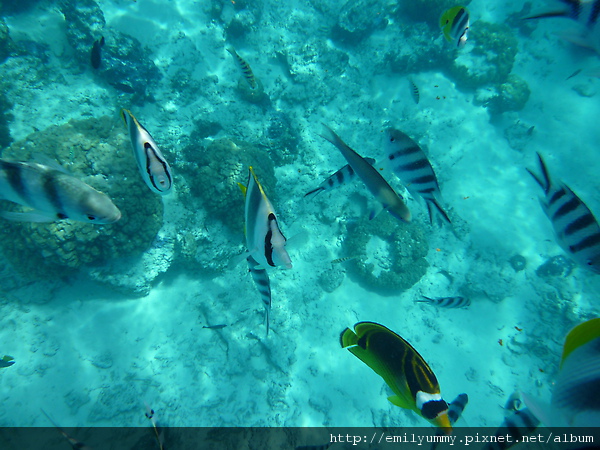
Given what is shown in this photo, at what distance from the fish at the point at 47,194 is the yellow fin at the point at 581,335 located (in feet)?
10.5

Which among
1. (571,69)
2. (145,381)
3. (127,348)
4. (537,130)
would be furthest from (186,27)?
(571,69)

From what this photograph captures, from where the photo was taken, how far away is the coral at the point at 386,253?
757cm

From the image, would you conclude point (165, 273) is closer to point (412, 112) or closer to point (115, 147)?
point (115, 147)

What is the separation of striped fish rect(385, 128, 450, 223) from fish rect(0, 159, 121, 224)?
2.56m

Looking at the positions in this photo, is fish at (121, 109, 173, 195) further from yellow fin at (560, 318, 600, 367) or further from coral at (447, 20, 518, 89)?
coral at (447, 20, 518, 89)

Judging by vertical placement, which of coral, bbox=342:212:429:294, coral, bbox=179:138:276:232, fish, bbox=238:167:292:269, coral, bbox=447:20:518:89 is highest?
coral, bbox=447:20:518:89

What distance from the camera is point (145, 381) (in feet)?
18.2

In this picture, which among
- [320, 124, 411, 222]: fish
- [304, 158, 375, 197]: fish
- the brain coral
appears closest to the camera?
[320, 124, 411, 222]: fish

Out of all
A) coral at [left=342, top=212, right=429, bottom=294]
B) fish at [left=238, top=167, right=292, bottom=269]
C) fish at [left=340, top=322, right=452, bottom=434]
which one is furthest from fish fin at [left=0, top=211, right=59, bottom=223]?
coral at [left=342, top=212, right=429, bottom=294]

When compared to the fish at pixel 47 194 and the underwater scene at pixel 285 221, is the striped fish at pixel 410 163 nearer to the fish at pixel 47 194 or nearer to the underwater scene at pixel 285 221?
the underwater scene at pixel 285 221

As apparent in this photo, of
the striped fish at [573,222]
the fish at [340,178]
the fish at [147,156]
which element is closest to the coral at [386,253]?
the fish at [340,178]

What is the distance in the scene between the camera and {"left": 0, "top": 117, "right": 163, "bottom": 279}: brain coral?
15.5ft

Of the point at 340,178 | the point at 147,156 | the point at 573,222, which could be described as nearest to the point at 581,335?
the point at 573,222

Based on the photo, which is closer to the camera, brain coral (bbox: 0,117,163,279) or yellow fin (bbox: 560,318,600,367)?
yellow fin (bbox: 560,318,600,367)
